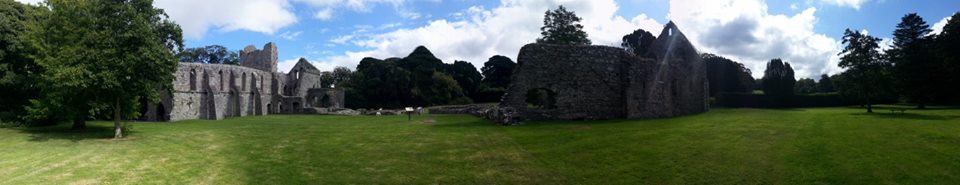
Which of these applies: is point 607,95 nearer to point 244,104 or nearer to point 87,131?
point 87,131

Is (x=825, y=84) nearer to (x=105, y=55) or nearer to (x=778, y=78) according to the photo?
(x=778, y=78)

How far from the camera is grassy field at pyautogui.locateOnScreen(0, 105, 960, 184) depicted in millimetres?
8664

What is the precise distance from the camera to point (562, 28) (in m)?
47.8

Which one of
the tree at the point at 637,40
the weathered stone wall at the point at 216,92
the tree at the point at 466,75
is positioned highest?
the tree at the point at 637,40

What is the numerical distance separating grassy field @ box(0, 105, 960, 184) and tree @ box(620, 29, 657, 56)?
142ft

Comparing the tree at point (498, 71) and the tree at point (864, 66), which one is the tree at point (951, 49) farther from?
the tree at point (498, 71)

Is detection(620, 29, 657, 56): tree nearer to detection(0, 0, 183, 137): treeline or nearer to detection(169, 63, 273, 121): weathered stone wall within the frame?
detection(169, 63, 273, 121): weathered stone wall

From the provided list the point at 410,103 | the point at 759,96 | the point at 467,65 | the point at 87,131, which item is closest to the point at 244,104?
the point at 410,103

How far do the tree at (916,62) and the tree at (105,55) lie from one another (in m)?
39.7

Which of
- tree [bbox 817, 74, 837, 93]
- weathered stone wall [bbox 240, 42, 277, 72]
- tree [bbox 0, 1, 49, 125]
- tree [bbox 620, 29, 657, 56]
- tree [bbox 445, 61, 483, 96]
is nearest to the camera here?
tree [bbox 0, 1, 49, 125]

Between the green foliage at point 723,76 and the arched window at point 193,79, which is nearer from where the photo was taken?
the arched window at point 193,79

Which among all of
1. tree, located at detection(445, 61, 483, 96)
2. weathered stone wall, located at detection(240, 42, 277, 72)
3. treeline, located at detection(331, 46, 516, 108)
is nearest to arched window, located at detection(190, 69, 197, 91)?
weathered stone wall, located at detection(240, 42, 277, 72)

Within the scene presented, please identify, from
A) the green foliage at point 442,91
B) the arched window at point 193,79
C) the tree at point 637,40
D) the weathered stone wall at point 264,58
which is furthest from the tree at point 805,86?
the arched window at point 193,79

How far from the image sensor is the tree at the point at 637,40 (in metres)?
56.8
